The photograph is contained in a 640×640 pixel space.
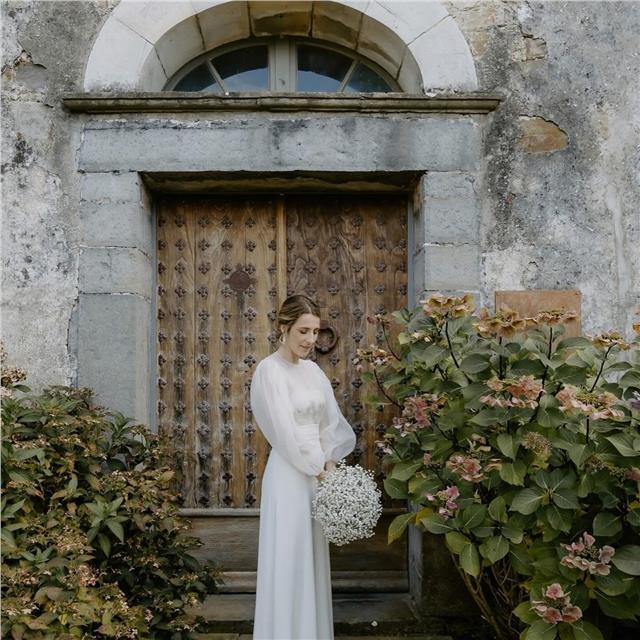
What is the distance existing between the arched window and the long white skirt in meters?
2.43

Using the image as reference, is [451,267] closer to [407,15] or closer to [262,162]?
[262,162]

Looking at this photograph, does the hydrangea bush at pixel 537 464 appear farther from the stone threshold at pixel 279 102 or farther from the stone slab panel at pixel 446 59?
the stone slab panel at pixel 446 59

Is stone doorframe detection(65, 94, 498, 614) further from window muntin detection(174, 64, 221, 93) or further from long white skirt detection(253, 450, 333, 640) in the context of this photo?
long white skirt detection(253, 450, 333, 640)

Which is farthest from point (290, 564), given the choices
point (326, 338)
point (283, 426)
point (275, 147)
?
point (275, 147)

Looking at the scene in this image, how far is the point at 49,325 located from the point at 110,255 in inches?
20.4

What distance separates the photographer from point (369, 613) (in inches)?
155

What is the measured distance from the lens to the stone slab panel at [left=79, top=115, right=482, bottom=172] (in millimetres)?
3953

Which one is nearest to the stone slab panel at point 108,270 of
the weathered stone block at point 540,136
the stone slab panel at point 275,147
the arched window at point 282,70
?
the stone slab panel at point 275,147

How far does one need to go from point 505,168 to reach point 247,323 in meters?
1.74

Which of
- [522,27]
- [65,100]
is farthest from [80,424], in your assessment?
[522,27]

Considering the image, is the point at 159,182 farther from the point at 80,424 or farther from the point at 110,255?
the point at 80,424

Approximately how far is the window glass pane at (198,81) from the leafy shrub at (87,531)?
6.67 ft

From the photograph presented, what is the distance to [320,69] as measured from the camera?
14.8 feet

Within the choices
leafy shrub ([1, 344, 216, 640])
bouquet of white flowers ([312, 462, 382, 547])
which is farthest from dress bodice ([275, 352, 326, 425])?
leafy shrub ([1, 344, 216, 640])
